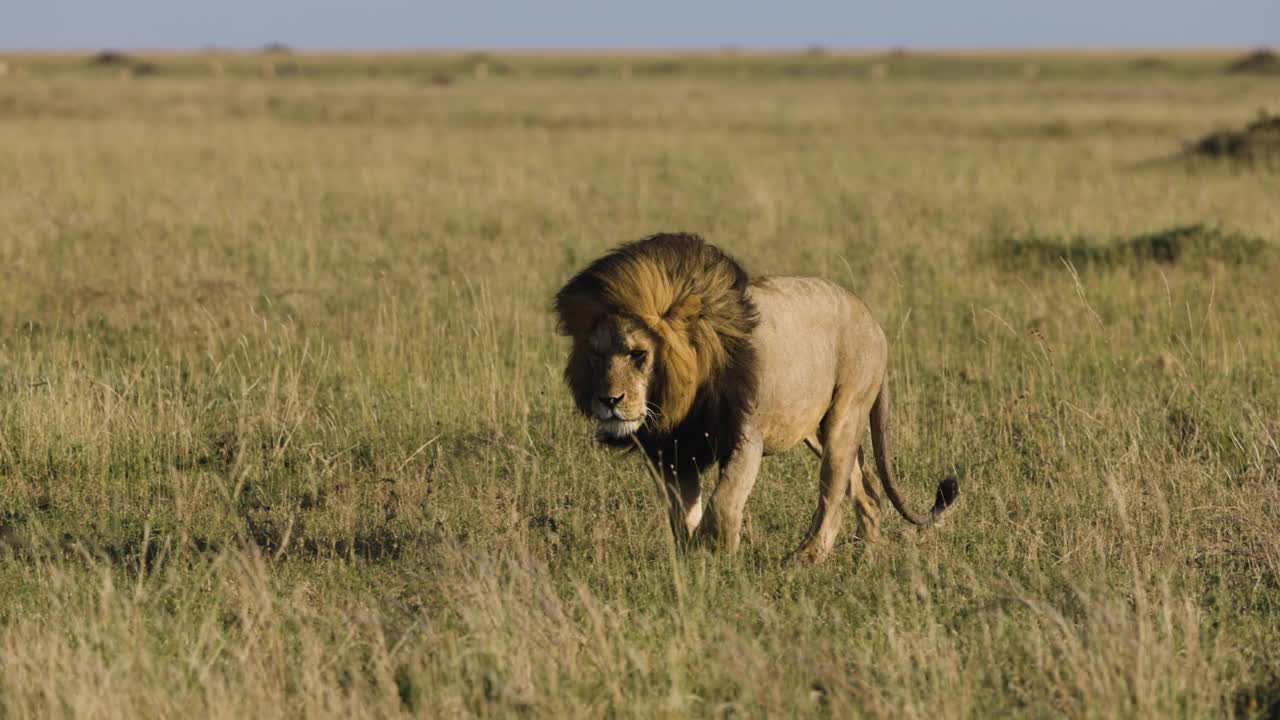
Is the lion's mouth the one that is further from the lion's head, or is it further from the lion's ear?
the lion's ear

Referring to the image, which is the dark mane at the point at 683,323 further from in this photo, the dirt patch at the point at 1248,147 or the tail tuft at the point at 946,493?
the dirt patch at the point at 1248,147

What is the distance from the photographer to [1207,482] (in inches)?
266

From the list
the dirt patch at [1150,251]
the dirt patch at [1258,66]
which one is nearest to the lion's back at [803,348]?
the dirt patch at [1150,251]

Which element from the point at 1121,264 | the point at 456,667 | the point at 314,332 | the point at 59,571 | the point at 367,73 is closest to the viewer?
the point at 456,667

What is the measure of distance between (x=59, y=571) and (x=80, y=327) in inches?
210

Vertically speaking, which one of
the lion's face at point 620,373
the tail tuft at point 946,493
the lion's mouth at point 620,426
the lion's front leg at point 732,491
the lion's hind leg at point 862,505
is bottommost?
the lion's hind leg at point 862,505

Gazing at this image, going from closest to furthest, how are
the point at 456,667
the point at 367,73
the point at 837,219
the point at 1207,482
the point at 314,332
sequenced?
the point at 456,667 < the point at 1207,482 < the point at 314,332 < the point at 837,219 < the point at 367,73

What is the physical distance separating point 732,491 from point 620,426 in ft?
1.64

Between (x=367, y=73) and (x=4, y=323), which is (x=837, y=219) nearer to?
(x=4, y=323)

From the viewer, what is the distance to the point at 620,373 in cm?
525

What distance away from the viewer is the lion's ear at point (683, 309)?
531 centimetres

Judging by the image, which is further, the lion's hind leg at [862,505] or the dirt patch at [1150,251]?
the dirt patch at [1150,251]

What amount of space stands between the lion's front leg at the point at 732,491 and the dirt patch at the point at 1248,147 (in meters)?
17.5

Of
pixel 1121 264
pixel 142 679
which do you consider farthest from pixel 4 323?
pixel 1121 264
